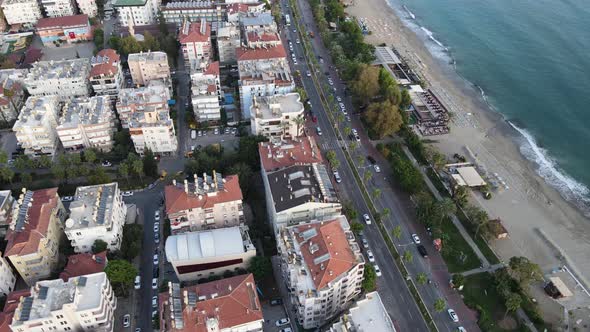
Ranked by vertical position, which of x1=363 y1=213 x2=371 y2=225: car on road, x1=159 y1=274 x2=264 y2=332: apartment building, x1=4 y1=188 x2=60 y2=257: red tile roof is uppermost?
x1=4 y1=188 x2=60 y2=257: red tile roof

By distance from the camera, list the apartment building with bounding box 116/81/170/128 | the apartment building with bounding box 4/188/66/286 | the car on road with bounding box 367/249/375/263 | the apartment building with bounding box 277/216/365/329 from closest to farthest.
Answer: the apartment building with bounding box 277/216/365/329 < the apartment building with bounding box 4/188/66/286 < the car on road with bounding box 367/249/375/263 < the apartment building with bounding box 116/81/170/128

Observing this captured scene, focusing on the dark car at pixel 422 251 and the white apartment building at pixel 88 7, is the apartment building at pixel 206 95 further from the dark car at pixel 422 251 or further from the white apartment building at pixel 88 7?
the white apartment building at pixel 88 7

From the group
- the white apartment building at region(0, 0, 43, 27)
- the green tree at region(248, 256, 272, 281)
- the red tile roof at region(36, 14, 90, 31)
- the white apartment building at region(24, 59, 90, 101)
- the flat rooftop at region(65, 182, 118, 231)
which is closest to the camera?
the green tree at region(248, 256, 272, 281)

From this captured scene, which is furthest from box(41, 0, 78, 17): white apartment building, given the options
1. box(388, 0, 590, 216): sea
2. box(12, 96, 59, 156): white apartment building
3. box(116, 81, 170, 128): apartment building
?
box(388, 0, 590, 216): sea

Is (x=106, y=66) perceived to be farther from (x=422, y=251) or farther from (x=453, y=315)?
(x=453, y=315)

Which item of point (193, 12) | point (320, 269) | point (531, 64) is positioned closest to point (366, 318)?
point (320, 269)

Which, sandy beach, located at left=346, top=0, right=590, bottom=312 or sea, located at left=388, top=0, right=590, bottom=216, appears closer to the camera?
sandy beach, located at left=346, top=0, right=590, bottom=312

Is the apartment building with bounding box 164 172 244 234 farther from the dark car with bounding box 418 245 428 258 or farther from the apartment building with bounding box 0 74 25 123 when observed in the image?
the apartment building with bounding box 0 74 25 123
